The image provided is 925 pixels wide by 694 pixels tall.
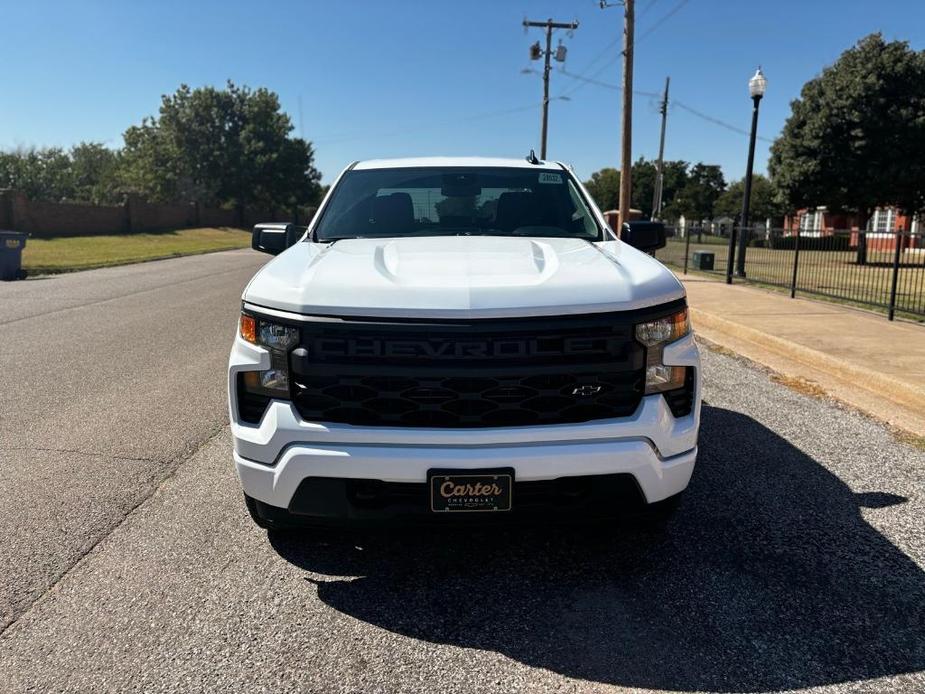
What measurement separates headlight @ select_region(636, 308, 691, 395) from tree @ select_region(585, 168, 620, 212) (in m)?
107

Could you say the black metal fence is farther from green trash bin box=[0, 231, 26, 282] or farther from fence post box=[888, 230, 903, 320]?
green trash bin box=[0, 231, 26, 282]

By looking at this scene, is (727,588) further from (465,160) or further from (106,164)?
(106,164)

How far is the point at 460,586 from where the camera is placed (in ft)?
10.1

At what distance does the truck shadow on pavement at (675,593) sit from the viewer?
8.41 feet

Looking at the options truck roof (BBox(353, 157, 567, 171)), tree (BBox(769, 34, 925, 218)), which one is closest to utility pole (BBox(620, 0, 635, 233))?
tree (BBox(769, 34, 925, 218))

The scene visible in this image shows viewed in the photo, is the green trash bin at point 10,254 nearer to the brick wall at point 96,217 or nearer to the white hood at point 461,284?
the brick wall at point 96,217

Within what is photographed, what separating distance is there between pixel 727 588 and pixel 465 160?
10.7 feet

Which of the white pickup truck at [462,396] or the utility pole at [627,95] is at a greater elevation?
the utility pole at [627,95]

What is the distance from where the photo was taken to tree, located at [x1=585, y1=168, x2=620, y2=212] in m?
112

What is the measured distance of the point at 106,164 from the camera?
350 ft

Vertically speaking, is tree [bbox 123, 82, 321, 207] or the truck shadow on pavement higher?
tree [bbox 123, 82, 321, 207]

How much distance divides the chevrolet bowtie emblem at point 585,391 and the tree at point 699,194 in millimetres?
92108

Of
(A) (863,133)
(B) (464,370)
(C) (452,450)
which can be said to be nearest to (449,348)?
(B) (464,370)

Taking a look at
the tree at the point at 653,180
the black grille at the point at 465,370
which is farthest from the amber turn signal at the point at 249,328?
the tree at the point at 653,180
